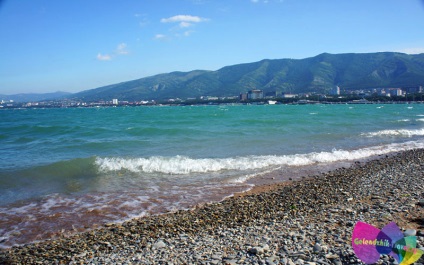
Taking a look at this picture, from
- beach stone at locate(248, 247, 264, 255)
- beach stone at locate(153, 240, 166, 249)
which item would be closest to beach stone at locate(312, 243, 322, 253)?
beach stone at locate(248, 247, 264, 255)

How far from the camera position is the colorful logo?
3.70 m

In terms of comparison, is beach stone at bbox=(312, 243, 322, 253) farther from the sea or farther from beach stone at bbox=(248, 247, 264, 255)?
the sea

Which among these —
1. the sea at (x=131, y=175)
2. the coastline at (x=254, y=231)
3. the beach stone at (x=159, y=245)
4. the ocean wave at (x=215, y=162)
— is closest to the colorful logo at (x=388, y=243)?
the coastline at (x=254, y=231)

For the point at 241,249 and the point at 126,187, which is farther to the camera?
the point at 126,187

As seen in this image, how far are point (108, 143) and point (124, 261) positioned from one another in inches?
700

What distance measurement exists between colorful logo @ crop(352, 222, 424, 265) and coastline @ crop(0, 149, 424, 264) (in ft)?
2.11

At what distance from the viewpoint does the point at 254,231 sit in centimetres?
597

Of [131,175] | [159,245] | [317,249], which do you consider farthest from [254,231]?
[131,175]

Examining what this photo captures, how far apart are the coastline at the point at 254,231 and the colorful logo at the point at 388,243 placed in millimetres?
→ 643

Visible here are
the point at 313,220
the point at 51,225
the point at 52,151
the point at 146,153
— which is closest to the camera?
the point at 313,220

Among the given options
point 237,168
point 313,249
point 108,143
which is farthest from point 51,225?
point 108,143

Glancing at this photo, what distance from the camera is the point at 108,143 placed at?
71.5ft

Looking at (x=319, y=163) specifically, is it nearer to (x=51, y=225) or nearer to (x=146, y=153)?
(x=146, y=153)

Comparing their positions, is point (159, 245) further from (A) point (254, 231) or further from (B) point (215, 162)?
(B) point (215, 162)
